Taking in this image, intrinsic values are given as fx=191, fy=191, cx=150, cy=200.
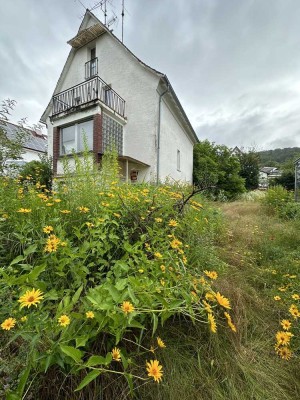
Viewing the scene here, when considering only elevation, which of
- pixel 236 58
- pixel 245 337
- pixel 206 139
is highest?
pixel 236 58

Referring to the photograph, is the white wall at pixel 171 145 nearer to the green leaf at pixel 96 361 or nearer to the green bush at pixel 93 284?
the green bush at pixel 93 284

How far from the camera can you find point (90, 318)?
31.1 inches

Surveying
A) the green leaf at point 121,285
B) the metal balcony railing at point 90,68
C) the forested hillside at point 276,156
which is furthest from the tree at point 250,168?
the forested hillside at point 276,156

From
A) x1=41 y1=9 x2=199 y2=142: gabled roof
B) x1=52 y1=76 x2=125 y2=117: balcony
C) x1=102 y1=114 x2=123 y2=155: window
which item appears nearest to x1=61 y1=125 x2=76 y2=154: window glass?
x1=52 y1=76 x2=125 y2=117: balcony

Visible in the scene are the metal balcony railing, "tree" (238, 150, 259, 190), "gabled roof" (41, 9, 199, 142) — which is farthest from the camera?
"tree" (238, 150, 259, 190)

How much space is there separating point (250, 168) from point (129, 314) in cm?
2336

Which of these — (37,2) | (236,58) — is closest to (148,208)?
(37,2)

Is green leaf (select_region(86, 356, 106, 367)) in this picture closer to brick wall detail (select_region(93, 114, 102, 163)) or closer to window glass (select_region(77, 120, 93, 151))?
brick wall detail (select_region(93, 114, 102, 163))

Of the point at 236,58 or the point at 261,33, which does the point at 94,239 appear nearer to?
the point at 261,33

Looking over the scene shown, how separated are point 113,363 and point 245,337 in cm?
89

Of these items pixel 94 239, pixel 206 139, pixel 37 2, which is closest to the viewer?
pixel 94 239

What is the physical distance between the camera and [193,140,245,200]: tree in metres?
14.2

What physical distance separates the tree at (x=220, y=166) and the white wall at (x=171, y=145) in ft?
8.31

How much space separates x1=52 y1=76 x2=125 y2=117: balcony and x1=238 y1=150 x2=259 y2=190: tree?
16785 millimetres
